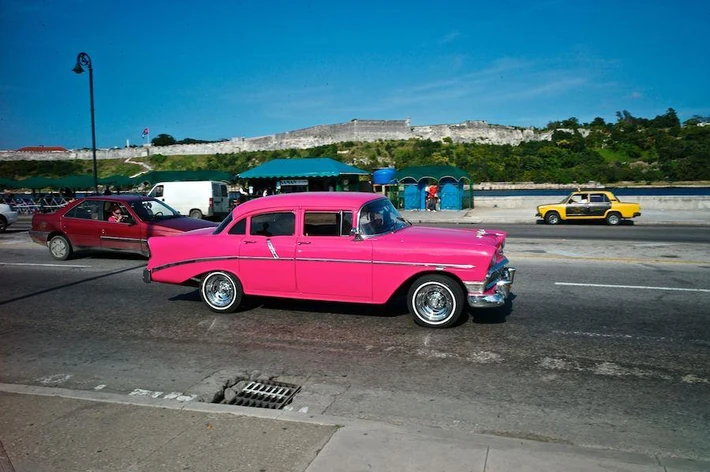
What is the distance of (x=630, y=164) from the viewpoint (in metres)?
81.3

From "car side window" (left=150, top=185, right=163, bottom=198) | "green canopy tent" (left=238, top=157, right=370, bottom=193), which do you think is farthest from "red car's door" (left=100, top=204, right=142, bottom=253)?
"green canopy tent" (left=238, top=157, right=370, bottom=193)

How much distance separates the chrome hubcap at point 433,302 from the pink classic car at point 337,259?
12 millimetres

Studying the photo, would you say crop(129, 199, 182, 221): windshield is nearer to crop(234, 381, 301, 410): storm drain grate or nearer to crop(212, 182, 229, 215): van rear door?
crop(234, 381, 301, 410): storm drain grate

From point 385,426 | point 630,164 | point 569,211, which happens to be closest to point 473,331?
point 385,426

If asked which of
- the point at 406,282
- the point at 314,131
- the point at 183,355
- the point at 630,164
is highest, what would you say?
the point at 314,131

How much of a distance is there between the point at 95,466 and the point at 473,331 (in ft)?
14.4

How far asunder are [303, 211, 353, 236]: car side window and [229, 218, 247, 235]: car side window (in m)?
0.95

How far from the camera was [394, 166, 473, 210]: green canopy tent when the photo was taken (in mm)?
32156

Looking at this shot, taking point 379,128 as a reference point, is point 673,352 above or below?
below

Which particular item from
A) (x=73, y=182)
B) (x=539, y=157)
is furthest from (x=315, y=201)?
(x=539, y=157)

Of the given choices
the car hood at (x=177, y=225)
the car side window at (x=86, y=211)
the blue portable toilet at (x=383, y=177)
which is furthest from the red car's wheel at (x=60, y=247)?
the blue portable toilet at (x=383, y=177)

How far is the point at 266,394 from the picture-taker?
4723mm

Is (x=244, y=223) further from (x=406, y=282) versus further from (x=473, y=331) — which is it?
(x=473, y=331)

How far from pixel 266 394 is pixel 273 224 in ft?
9.62
